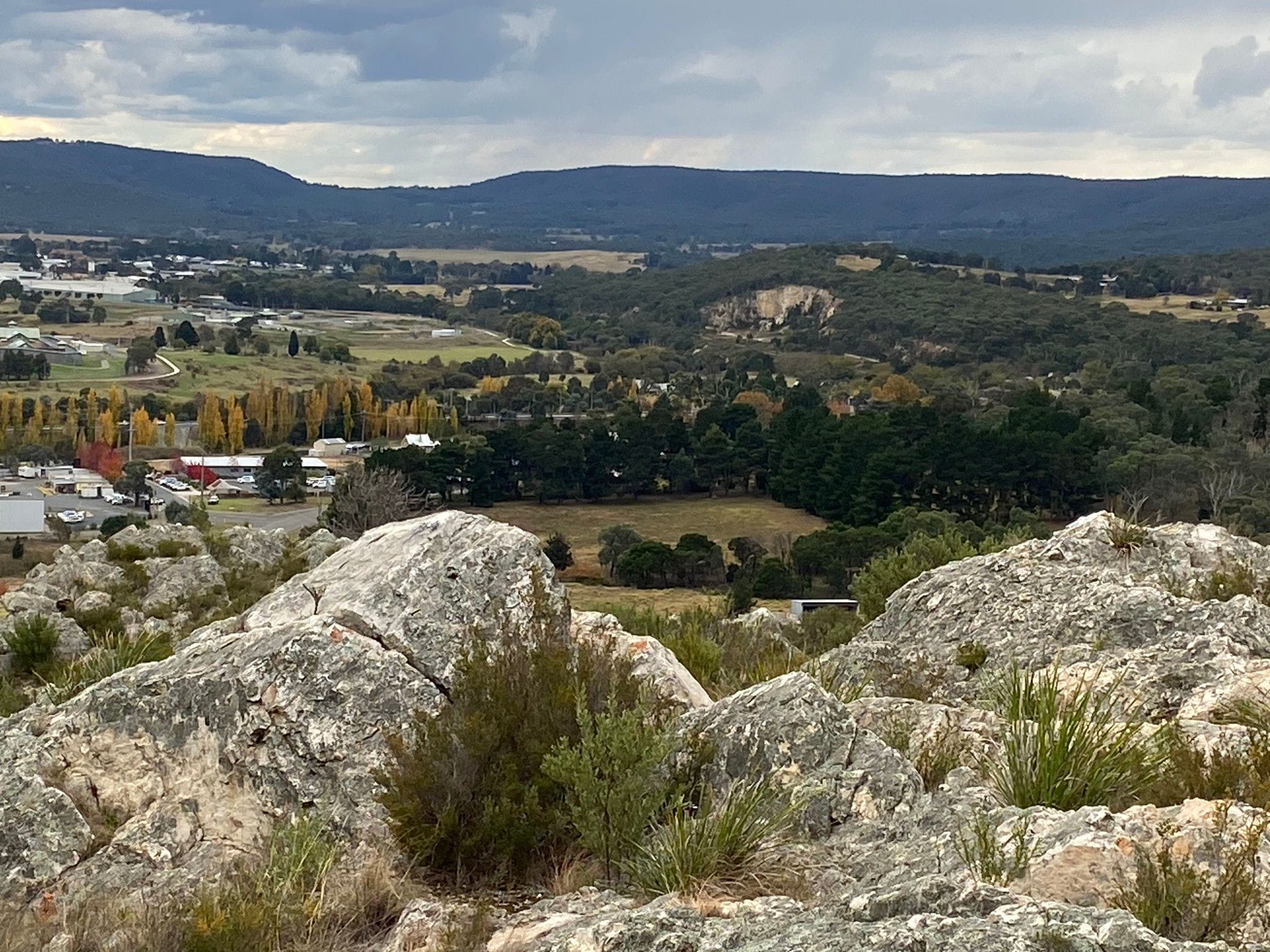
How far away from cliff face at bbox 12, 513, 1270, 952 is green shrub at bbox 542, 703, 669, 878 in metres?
0.27

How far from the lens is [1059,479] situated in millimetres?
52875

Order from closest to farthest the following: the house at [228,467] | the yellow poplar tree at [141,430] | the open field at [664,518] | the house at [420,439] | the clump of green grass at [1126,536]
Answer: the clump of green grass at [1126,536]
the open field at [664,518]
the house at [228,467]
the house at [420,439]
the yellow poplar tree at [141,430]

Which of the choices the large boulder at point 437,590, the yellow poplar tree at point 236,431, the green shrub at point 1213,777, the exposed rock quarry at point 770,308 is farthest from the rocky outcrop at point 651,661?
the exposed rock quarry at point 770,308

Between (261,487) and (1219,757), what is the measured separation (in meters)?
58.3

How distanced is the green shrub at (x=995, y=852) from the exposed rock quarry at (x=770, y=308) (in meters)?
133

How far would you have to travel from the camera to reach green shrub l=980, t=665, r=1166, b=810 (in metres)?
5.89

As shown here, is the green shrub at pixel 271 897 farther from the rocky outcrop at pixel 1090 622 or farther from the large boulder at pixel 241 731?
the rocky outcrop at pixel 1090 622

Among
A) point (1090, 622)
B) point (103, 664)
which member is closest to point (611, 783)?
point (103, 664)

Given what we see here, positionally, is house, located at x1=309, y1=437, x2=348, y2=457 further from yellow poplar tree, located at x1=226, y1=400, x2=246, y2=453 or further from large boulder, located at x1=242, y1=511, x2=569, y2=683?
large boulder, located at x1=242, y1=511, x2=569, y2=683

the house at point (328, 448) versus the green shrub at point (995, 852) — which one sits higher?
the green shrub at point (995, 852)

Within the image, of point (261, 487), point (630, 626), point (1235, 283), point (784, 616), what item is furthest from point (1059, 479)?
point (1235, 283)

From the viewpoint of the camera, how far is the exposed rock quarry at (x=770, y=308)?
460 ft

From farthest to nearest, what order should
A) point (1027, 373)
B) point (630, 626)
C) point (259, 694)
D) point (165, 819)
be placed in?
point (1027, 373)
point (630, 626)
point (259, 694)
point (165, 819)

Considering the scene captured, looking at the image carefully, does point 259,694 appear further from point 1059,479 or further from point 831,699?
point 1059,479
